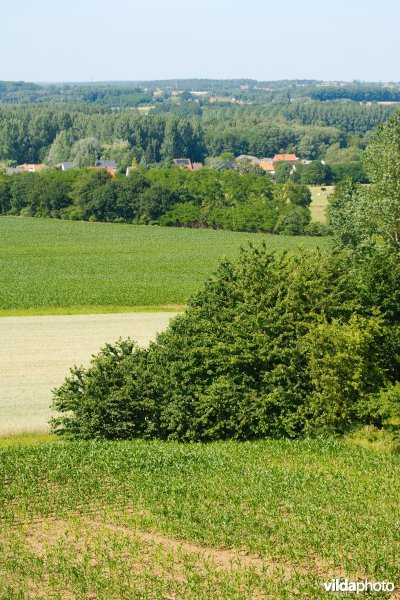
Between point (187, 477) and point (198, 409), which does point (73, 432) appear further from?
point (187, 477)

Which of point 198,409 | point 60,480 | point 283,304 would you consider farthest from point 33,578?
point 283,304

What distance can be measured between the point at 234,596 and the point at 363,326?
1336cm

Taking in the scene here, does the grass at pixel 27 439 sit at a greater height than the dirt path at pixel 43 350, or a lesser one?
greater

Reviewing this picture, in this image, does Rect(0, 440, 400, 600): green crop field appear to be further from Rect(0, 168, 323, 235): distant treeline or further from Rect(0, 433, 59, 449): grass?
Rect(0, 168, 323, 235): distant treeline

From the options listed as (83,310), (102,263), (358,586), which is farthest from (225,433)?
(102,263)

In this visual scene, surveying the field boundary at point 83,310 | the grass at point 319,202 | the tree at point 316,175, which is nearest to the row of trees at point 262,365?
the field boundary at point 83,310

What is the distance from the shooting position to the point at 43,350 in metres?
41.2

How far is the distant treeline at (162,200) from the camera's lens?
3991 inches

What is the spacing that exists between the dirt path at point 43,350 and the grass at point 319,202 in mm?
52066

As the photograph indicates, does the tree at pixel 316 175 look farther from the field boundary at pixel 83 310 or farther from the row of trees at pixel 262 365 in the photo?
the row of trees at pixel 262 365

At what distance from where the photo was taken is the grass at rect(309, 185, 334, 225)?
104500 mm

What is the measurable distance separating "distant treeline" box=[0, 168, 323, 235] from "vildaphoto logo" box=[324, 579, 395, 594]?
82341mm

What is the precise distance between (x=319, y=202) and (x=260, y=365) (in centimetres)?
9731

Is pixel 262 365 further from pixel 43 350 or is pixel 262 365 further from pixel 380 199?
pixel 43 350
